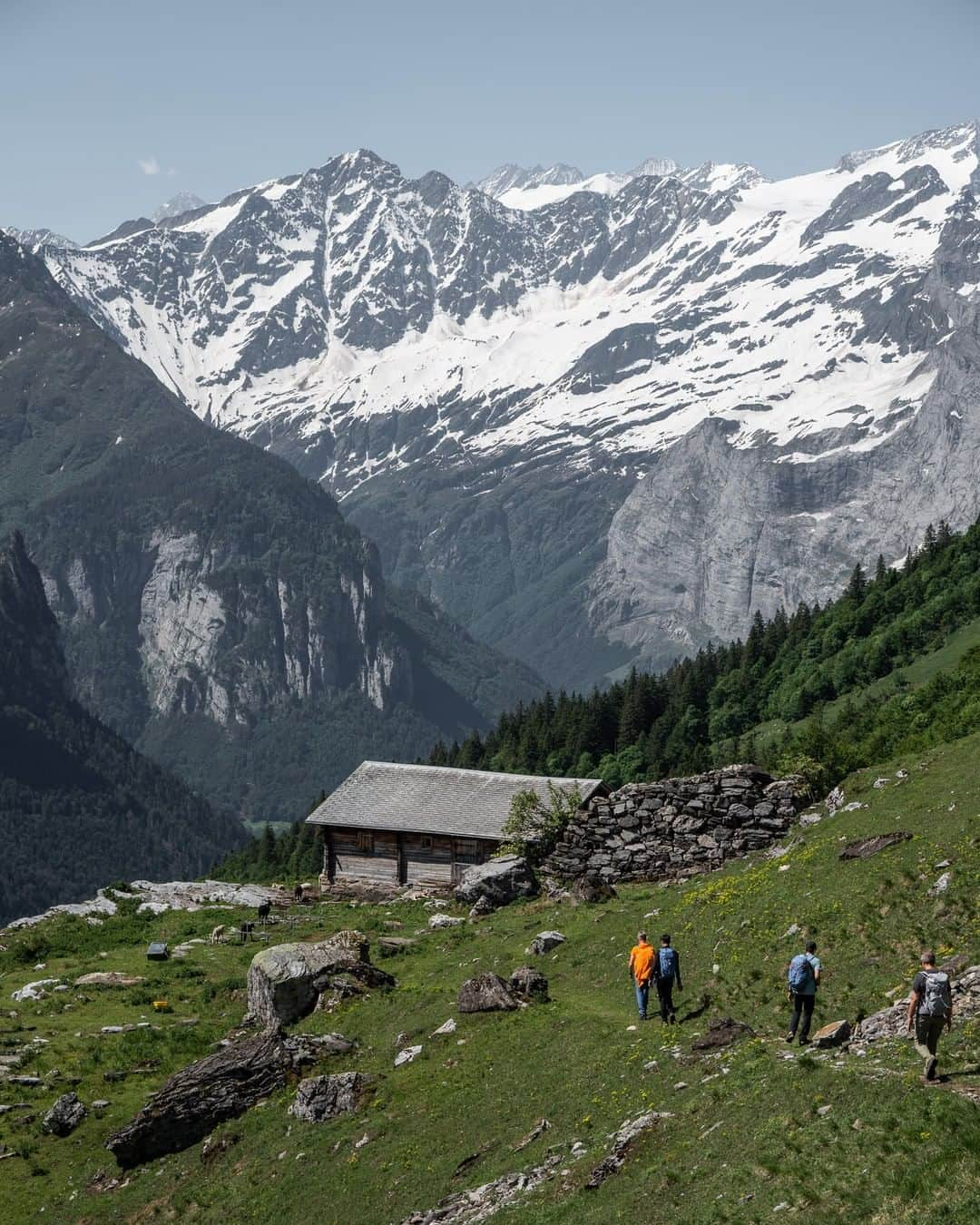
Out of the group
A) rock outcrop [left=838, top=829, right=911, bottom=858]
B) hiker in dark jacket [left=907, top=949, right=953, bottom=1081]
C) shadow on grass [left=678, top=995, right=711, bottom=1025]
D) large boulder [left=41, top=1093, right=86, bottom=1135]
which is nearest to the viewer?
hiker in dark jacket [left=907, top=949, right=953, bottom=1081]

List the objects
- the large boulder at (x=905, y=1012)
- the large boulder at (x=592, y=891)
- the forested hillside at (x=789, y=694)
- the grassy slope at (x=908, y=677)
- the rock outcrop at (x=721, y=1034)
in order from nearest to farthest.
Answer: the large boulder at (x=905, y=1012) → the rock outcrop at (x=721, y=1034) → the large boulder at (x=592, y=891) → the forested hillside at (x=789, y=694) → the grassy slope at (x=908, y=677)

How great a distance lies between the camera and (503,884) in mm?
56469

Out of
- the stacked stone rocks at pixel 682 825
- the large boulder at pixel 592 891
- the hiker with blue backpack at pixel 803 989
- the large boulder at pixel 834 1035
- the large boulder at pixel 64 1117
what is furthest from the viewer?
the stacked stone rocks at pixel 682 825

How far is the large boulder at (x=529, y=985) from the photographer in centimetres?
3747

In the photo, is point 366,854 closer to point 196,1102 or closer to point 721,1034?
point 196,1102

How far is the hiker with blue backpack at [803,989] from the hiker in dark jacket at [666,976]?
3836 millimetres

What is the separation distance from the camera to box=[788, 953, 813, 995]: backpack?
29.2 metres

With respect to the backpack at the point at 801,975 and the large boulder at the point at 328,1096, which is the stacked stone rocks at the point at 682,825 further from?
the backpack at the point at 801,975

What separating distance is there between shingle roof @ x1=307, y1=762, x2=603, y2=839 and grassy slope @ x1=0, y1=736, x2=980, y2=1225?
2052cm

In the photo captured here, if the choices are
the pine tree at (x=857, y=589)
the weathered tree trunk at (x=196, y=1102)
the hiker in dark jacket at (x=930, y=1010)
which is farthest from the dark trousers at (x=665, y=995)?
the pine tree at (x=857, y=589)

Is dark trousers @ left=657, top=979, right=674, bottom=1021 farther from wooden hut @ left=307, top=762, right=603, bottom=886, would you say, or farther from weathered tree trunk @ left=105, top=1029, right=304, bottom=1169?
wooden hut @ left=307, top=762, right=603, bottom=886

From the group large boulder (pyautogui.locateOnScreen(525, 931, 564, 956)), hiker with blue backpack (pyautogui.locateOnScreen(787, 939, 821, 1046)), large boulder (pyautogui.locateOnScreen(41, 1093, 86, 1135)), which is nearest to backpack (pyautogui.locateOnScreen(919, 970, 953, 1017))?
hiker with blue backpack (pyautogui.locateOnScreen(787, 939, 821, 1046))

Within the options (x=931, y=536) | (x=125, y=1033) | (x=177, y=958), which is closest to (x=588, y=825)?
(x=177, y=958)

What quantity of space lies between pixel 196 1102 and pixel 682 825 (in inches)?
954
